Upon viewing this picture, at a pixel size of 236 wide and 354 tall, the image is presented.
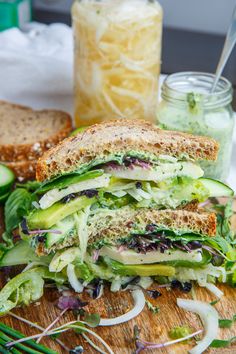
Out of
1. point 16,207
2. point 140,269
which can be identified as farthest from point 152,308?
point 16,207

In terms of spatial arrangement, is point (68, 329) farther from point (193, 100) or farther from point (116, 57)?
point (116, 57)

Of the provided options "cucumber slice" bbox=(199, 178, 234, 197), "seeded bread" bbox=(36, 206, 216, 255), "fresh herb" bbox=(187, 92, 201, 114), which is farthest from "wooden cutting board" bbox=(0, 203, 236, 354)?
"fresh herb" bbox=(187, 92, 201, 114)

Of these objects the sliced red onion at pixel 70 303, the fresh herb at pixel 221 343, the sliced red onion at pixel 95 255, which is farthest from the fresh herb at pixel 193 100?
the fresh herb at pixel 221 343

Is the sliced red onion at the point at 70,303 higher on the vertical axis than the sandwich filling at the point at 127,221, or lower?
lower

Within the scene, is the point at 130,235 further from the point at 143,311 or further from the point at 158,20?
the point at 158,20

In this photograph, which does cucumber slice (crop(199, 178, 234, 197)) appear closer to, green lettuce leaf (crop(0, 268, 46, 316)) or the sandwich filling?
the sandwich filling

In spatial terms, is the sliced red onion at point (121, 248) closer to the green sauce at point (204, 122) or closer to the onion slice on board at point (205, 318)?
the onion slice on board at point (205, 318)
